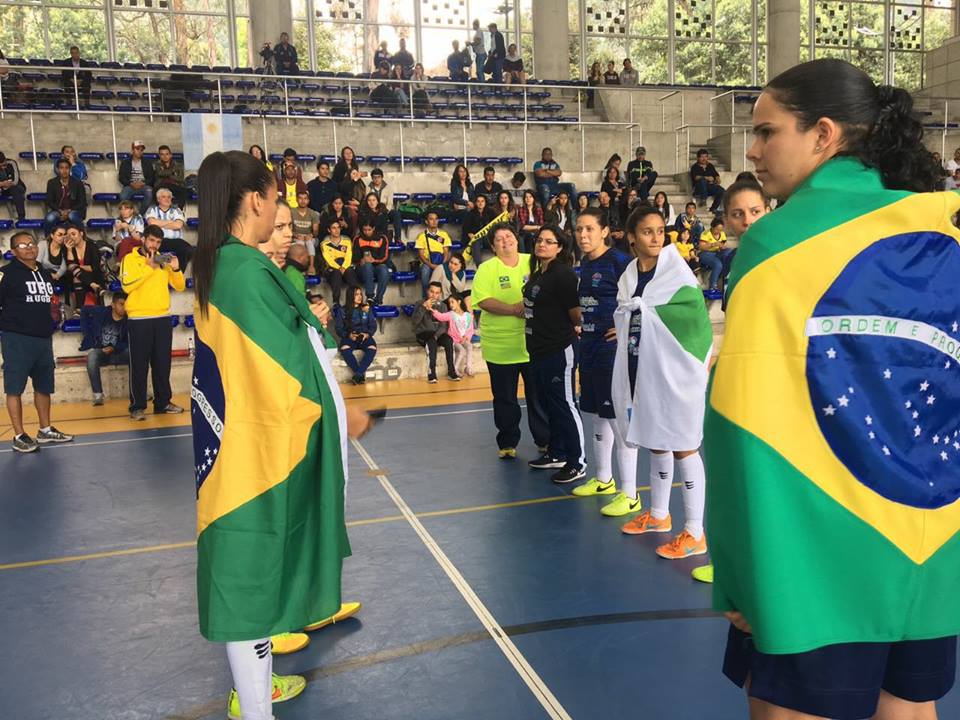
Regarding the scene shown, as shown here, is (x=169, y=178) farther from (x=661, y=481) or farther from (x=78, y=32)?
(x=661, y=481)

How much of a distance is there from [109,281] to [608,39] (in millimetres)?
16779


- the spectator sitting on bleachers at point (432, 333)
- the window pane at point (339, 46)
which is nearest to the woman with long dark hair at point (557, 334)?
the spectator sitting on bleachers at point (432, 333)

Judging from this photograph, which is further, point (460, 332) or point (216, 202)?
point (460, 332)

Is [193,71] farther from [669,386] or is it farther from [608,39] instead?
[669,386]

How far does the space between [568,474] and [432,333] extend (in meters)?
5.01

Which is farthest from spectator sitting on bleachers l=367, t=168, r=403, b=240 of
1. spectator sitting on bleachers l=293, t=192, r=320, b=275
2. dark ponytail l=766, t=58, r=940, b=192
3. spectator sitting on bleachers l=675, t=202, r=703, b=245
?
dark ponytail l=766, t=58, r=940, b=192

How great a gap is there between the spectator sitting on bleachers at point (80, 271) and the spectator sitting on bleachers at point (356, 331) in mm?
2883

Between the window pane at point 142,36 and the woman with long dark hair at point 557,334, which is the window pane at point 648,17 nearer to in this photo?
the window pane at point 142,36

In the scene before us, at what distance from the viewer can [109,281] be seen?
1034cm

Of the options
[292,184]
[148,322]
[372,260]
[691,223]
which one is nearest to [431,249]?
[372,260]

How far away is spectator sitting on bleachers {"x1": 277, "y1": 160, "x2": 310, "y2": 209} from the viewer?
482 inches

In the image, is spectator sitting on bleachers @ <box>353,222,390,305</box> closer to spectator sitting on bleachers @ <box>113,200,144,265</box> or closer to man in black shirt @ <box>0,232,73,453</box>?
spectator sitting on bleachers @ <box>113,200,144,265</box>

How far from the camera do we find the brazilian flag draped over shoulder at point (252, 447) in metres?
2.29

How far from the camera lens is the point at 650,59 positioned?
75.7 feet
